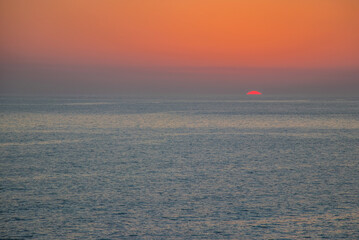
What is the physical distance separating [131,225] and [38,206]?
2.86 metres

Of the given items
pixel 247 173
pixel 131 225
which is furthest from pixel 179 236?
pixel 247 173

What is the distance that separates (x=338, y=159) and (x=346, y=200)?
7.86 m

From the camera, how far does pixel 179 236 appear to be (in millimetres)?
8141

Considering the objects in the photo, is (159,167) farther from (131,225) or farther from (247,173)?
(131,225)

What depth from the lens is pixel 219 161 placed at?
17.6 metres

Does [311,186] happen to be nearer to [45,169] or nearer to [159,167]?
[159,167]

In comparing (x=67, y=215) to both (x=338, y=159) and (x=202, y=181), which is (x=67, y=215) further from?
(x=338, y=159)

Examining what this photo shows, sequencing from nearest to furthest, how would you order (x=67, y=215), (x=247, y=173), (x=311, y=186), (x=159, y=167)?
1. (x=67, y=215)
2. (x=311, y=186)
3. (x=247, y=173)
4. (x=159, y=167)

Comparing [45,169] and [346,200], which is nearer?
[346,200]

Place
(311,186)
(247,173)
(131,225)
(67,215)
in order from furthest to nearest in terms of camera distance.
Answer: (247,173) < (311,186) < (67,215) < (131,225)

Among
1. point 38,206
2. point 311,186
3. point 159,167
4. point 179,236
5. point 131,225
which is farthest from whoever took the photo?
point 159,167

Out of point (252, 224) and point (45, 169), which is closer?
point (252, 224)

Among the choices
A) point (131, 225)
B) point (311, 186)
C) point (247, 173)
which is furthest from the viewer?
point (247, 173)

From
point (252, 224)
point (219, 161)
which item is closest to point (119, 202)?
point (252, 224)
